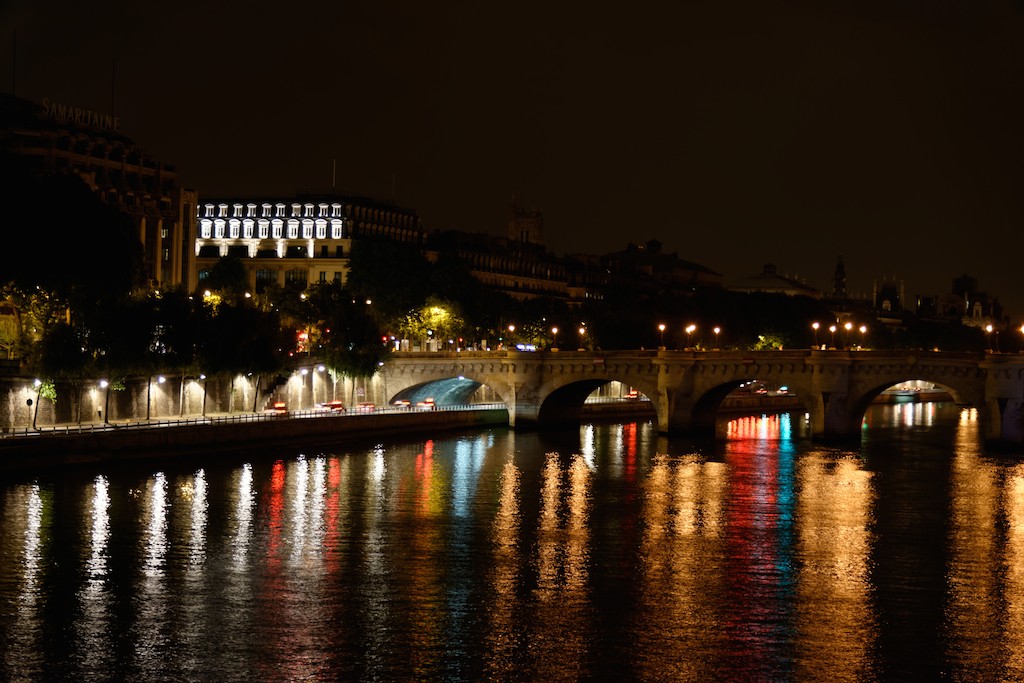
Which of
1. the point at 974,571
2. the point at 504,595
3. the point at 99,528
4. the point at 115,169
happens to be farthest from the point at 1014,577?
the point at 115,169

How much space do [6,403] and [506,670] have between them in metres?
44.4

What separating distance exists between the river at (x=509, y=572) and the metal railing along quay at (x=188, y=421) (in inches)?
141

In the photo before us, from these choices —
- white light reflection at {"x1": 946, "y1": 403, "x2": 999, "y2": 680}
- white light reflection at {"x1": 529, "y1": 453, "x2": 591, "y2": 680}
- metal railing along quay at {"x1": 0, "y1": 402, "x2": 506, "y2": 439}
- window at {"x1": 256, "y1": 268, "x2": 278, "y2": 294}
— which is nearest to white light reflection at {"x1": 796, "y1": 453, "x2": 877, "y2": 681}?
white light reflection at {"x1": 946, "y1": 403, "x2": 999, "y2": 680}

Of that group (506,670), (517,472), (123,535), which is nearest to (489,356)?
(517,472)

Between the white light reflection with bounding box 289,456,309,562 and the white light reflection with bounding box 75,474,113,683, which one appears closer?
the white light reflection with bounding box 75,474,113,683

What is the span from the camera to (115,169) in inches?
4756

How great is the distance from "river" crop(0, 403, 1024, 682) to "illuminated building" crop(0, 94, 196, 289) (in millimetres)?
42089

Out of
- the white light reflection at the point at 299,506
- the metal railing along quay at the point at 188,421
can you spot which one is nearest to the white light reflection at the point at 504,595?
the white light reflection at the point at 299,506

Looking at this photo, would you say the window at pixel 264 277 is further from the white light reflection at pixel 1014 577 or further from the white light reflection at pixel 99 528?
the white light reflection at pixel 1014 577

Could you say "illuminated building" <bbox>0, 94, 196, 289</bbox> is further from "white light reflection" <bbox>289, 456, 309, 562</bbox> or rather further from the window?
"white light reflection" <bbox>289, 456, 309, 562</bbox>

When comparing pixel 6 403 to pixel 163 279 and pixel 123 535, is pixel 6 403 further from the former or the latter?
pixel 163 279

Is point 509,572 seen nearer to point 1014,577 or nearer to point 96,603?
point 96,603

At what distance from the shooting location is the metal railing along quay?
244ft

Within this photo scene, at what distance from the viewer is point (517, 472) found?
255ft
